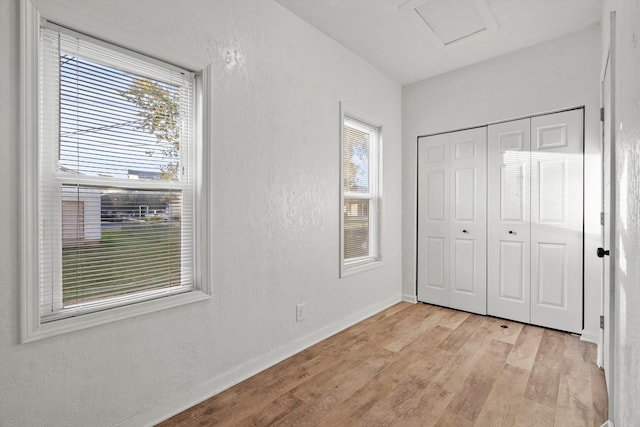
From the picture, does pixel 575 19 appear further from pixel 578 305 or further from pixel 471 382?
pixel 471 382

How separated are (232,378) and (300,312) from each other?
73 cm

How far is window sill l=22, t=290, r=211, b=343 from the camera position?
54.7 inches

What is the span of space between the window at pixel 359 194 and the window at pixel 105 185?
161 centimetres

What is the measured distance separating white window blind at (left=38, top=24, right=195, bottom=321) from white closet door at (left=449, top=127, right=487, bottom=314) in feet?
9.61

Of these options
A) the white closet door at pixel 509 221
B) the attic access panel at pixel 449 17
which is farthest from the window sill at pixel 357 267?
the attic access panel at pixel 449 17

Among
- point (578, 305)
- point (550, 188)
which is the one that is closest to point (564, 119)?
point (550, 188)

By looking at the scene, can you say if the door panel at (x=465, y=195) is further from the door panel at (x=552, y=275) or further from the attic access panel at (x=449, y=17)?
the attic access panel at (x=449, y=17)

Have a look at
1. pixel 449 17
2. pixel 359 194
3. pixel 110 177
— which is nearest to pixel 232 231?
pixel 110 177

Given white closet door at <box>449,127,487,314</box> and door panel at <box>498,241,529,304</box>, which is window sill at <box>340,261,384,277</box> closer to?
white closet door at <box>449,127,487,314</box>

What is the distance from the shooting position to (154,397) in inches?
69.7

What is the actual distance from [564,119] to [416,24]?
167cm

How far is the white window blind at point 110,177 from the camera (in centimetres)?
149

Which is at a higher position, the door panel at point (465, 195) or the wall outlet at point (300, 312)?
the door panel at point (465, 195)

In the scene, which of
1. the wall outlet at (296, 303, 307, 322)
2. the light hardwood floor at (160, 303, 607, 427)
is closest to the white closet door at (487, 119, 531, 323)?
the light hardwood floor at (160, 303, 607, 427)
